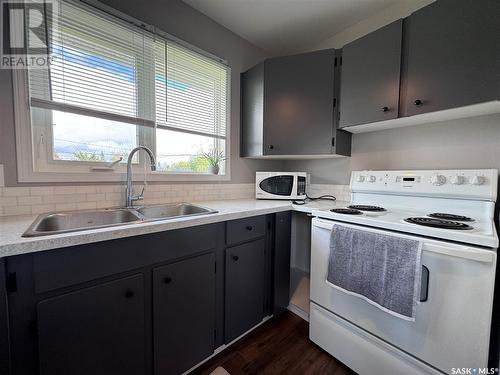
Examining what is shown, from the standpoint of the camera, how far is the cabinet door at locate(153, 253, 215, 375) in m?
1.07

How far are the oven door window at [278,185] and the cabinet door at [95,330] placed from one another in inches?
51.6

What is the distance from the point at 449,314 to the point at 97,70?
90.3 inches

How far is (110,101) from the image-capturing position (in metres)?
1.42

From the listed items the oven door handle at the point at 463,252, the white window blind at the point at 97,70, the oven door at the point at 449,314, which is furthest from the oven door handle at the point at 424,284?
→ the white window blind at the point at 97,70

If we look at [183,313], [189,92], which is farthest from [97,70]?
[183,313]

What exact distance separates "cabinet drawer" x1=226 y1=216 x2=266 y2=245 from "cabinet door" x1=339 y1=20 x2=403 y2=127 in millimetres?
1017

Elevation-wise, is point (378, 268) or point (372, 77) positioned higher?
point (372, 77)

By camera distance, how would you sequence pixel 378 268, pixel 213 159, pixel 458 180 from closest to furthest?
pixel 378 268 < pixel 458 180 < pixel 213 159

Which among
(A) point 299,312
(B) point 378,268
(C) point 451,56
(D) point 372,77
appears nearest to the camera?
(B) point 378,268

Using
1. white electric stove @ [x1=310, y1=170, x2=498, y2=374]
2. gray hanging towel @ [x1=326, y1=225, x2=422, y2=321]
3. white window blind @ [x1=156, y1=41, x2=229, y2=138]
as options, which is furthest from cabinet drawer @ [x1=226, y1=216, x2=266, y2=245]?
white window blind @ [x1=156, y1=41, x2=229, y2=138]

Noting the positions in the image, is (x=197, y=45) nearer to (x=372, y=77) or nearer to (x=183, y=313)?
(x=372, y=77)

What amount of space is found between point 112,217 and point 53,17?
1.18 m

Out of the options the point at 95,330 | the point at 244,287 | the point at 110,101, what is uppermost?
the point at 110,101

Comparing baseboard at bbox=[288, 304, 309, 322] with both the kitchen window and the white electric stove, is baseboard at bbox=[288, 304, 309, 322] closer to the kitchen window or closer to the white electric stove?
the white electric stove
